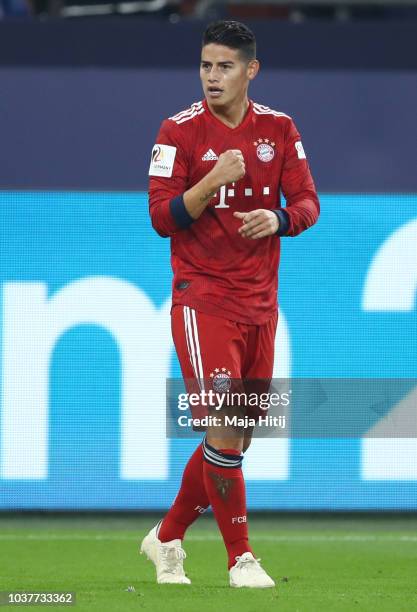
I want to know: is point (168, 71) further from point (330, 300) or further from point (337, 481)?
point (337, 481)

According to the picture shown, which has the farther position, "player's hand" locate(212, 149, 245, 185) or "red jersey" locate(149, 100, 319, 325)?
"red jersey" locate(149, 100, 319, 325)

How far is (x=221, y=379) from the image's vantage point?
5.16 m

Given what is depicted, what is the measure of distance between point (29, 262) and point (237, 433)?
3214mm

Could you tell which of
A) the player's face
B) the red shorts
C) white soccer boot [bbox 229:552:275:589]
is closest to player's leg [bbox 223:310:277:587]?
the red shorts

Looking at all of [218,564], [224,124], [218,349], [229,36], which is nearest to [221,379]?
[218,349]

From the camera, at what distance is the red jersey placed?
17.3 feet

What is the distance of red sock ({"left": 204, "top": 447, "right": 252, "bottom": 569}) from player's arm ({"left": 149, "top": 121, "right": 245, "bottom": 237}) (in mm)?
824

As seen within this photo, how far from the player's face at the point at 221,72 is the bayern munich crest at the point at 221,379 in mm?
971

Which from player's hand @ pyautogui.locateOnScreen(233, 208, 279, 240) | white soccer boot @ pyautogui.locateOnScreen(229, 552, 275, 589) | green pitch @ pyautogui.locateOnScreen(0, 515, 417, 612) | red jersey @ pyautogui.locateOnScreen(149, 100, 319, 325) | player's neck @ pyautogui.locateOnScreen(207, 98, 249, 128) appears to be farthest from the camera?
player's neck @ pyautogui.locateOnScreen(207, 98, 249, 128)

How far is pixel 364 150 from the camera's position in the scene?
8273mm

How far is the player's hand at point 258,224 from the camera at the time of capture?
507cm

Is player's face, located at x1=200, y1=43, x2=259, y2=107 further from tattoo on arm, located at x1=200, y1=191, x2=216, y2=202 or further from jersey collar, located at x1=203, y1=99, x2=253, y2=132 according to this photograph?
tattoo on arm, located at x1=200, y1=191, x2=216, y2=202

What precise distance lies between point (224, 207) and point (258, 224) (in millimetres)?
288

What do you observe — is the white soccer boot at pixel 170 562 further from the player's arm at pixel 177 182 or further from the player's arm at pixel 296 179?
the player's arm at pixel 296 179
